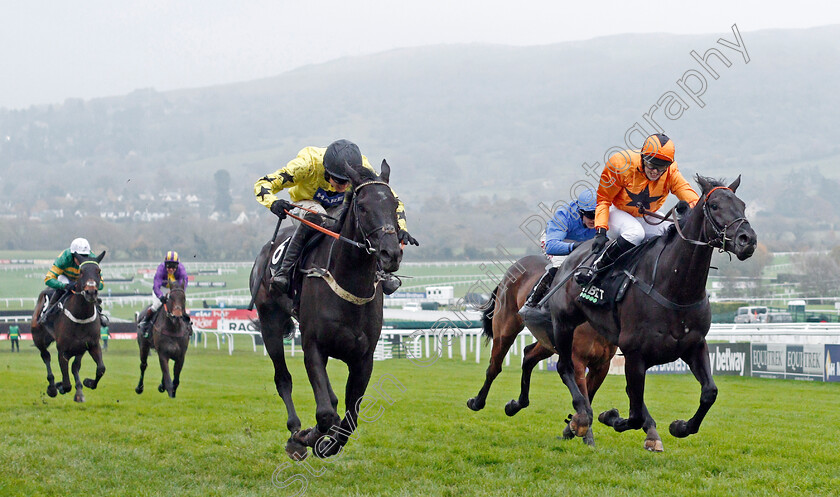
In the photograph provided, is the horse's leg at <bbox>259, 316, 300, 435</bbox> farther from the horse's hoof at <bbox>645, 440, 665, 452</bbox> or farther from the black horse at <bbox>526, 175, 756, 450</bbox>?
the horse's hoof at <bbox>645, 440, 665, 452</bbox>

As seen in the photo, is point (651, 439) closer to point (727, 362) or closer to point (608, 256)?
point (608, 256)

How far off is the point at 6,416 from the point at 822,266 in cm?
5700

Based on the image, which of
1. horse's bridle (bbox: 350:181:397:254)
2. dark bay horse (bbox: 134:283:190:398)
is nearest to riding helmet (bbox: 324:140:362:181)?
horse's bridle (bbox: 350:181:397:254)

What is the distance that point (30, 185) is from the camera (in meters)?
180

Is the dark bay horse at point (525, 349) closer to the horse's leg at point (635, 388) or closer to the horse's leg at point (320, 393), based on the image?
the horse's leg at point (635, 388)

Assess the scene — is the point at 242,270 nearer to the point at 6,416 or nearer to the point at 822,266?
the point at 822,266

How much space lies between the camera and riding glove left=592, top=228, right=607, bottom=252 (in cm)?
779

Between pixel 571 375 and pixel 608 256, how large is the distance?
133 centimetres

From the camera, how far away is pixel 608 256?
7684 millimetres

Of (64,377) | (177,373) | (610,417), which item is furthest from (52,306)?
(610,417)

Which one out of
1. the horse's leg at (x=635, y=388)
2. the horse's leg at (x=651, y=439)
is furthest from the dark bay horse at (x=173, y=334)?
the horse's leg at (x=635, y=388)

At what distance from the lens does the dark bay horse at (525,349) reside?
872 cm

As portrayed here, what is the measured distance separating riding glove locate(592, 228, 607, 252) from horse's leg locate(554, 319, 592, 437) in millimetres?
826

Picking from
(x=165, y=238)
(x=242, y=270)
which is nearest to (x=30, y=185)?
(x=165, y=238)
